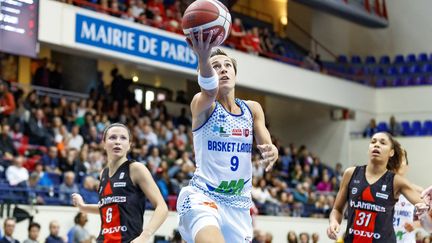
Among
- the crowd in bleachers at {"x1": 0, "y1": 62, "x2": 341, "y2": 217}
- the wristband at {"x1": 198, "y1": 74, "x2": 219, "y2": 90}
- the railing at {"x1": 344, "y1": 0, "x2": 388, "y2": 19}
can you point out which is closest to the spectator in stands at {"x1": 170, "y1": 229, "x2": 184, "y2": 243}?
the crowd in bleachers at {"x1": 0, "y1": 62, "x2": 341, "y2": 217}

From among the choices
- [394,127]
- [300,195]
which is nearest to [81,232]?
[300,195]

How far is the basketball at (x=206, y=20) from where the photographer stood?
6.43 metres

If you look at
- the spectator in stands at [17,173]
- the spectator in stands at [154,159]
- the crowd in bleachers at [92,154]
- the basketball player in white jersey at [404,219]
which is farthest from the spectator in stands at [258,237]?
the basketball player in white jersey at [404,219]

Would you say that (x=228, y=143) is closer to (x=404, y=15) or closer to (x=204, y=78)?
(x=204, y=78)

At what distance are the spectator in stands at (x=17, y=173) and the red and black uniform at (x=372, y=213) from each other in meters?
8.69

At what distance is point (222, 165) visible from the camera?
735 centimetres

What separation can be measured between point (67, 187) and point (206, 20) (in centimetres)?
1153

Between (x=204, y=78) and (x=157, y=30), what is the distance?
17.2 metres

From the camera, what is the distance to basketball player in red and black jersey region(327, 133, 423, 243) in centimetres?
943

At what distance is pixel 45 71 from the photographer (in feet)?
75.2

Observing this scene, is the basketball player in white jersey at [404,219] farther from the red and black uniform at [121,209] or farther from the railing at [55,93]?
the railing at [55,93]

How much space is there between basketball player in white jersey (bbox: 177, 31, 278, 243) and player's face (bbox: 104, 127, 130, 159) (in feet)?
5.14

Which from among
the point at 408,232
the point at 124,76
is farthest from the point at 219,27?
the point at 124,76

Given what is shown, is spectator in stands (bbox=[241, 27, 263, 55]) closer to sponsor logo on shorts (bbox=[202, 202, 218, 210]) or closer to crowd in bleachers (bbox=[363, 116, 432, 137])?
crowd in bleachers (bbox=[363, 116, 432, 137])
